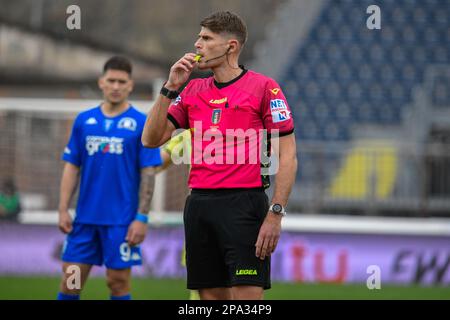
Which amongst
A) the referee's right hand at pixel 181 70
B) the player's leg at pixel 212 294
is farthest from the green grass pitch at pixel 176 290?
the referee's right hand at pixel 181 70

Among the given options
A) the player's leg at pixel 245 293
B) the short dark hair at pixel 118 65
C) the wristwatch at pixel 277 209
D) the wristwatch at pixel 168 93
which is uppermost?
the short dark hair at pixel 118 65

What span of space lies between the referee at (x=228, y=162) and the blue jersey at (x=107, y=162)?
→ 5.41 feet

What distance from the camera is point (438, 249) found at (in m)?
11.3

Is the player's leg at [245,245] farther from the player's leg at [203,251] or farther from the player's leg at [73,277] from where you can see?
the player's leg at [73,277]

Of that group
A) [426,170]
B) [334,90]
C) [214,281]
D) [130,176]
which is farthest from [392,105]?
[214,281]

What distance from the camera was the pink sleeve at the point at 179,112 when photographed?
202 inches

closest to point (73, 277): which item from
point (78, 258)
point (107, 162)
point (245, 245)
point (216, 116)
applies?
point (78, 258)

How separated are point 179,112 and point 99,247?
1.87 meters

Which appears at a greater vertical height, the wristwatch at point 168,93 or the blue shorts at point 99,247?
the wristwatch at point 168,93

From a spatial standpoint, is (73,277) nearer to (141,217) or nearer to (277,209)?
(141,217)

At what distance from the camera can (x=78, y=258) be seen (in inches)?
256

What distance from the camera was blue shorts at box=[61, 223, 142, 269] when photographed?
654 centimetres

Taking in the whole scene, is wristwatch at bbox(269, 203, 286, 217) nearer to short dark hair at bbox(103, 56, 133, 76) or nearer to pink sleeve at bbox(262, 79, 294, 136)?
pink sleeve at bbox(262, 79, 294, 136)
